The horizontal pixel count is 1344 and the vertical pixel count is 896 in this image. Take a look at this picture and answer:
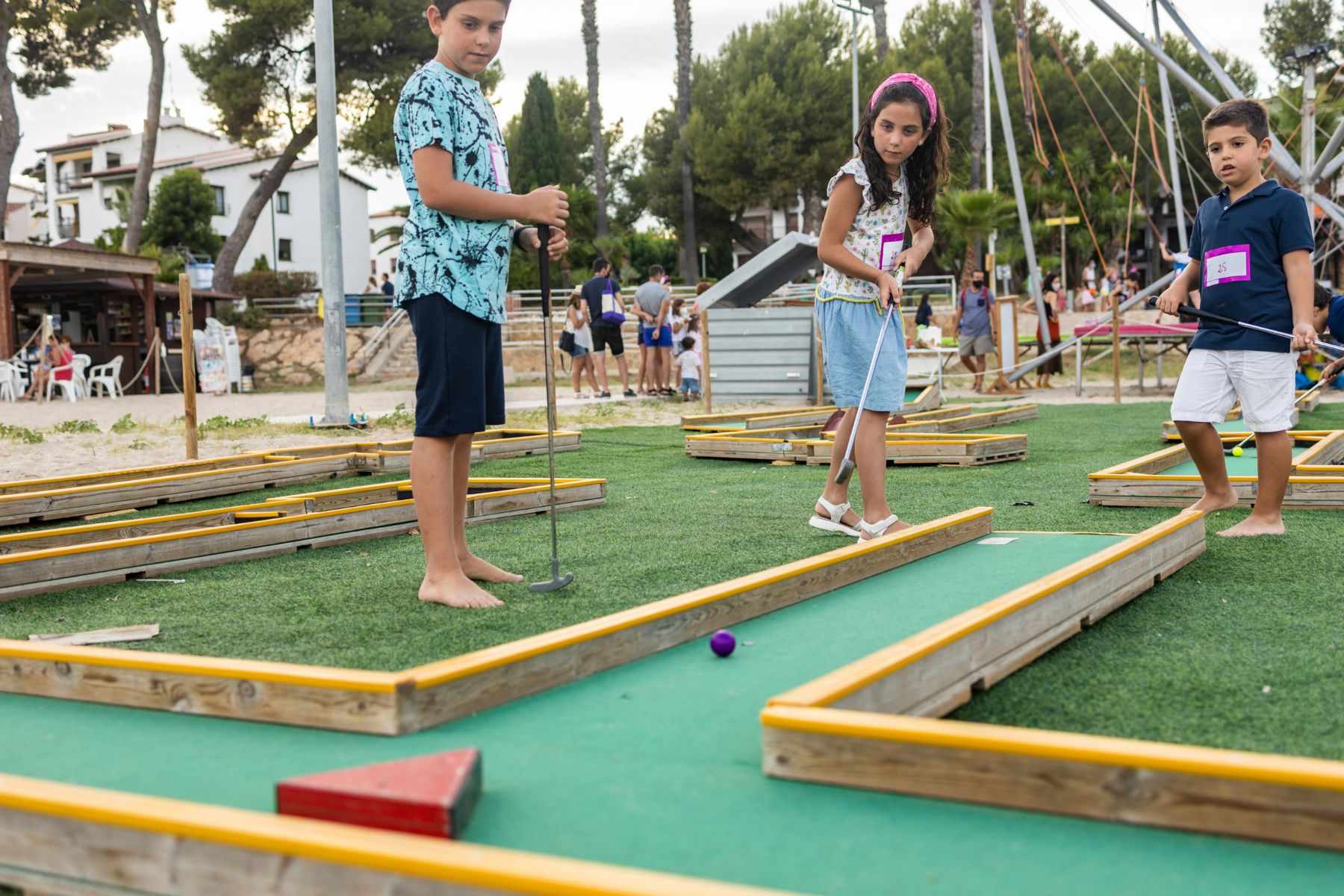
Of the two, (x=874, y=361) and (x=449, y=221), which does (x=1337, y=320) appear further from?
(x=449, y=221)

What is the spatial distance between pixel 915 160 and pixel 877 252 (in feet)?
1.36

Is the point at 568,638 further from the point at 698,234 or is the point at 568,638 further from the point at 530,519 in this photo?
the point at 698,234

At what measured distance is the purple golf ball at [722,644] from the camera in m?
2.72

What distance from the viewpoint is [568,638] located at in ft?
8.34

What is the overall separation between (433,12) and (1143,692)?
2.76 meters

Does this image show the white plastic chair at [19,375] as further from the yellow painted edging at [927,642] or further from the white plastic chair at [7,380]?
the yellow painted edging at [927,642]

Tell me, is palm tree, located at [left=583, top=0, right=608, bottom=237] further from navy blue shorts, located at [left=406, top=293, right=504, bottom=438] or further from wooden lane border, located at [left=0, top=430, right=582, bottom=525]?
navy blue shorts, located at [left=406, top=293, right=504, bottom=438]

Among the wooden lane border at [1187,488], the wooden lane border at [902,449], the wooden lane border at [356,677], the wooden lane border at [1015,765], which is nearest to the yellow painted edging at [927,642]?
the wooden lane border at [1015,765]

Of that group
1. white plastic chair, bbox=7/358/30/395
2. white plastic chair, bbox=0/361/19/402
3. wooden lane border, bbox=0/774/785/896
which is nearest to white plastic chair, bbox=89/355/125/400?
white plastic chair, bbox=7/358/30/395

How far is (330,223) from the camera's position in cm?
1259

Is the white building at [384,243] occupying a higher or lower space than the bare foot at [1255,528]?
higher

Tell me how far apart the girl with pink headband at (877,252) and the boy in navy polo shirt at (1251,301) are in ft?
3.46

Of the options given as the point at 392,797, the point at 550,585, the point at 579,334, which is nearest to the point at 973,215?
the point at 579,334

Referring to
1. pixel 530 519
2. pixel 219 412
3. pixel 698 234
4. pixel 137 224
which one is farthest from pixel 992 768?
pixel 698 234
